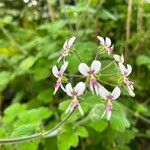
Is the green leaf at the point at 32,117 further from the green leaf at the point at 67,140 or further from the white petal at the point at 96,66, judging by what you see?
the white petal at the point at 96,66

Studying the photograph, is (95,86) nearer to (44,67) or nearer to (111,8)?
(44,67)

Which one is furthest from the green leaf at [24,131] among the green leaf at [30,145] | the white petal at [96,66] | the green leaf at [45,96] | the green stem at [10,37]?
the green stem at [10,37]

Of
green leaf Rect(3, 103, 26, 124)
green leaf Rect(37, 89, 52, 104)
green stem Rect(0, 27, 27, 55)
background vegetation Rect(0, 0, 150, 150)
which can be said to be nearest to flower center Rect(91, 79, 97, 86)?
background vegetation Rect(0, 0, 150, 150)

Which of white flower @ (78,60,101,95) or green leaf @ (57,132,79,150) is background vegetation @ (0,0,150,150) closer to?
green leaf @ (57,132,79,150)

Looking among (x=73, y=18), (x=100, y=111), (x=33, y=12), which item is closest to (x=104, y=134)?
(x=100, y=111)

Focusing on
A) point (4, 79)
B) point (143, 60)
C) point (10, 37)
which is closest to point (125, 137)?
point (143, 60)
